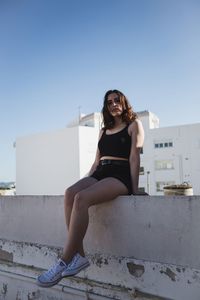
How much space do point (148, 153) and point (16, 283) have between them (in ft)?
117

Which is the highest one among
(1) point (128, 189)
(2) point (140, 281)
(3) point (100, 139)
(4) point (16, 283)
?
(3) point (100, 139)

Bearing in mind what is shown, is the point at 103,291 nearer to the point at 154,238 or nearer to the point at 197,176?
the point at 154,238

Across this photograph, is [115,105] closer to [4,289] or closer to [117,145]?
[117,145]

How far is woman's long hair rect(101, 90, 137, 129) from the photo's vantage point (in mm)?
3158

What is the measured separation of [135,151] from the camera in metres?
2.89

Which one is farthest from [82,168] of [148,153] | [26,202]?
[26,202]

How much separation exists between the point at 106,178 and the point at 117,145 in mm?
371

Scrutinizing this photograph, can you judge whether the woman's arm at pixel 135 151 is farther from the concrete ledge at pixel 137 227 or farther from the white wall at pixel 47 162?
the white wall at pixel 47 162

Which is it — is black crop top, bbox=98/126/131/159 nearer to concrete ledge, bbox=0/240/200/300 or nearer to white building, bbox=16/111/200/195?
concrete ledge, bbox=0/240/200/300

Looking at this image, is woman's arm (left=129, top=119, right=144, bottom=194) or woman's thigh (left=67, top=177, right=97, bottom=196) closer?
woman's thigh (left=67, top=177, right=97, bottom=196)

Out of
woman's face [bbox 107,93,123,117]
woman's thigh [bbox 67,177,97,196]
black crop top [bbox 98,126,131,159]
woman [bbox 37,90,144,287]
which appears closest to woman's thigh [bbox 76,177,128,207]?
woman [bbox 37,90,144,287]

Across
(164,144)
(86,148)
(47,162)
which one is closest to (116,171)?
(164,144)

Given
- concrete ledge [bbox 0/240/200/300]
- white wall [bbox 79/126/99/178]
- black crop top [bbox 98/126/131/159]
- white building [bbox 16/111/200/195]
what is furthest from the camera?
white wall [bbox 79/126/99/178]

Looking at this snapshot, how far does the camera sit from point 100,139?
3.24 metres
